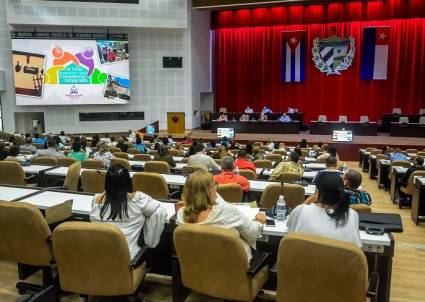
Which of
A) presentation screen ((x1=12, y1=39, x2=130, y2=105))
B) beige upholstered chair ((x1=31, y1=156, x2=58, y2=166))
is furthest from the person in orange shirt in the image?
presentation screen ((x1=12, y1=39, x2=130, y2=105))

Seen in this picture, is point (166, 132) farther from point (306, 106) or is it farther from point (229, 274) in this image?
point (229, 274)

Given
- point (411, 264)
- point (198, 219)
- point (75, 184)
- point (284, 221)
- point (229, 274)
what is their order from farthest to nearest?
point (75, 184)
point (411, 264)
point (284, 221)
point (198, 219)
point (229, 274)

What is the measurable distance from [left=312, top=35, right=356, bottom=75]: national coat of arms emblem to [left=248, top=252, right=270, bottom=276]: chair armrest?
57.8 feet

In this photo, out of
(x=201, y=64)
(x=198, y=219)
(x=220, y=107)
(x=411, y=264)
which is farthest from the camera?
(x=220, y=107)

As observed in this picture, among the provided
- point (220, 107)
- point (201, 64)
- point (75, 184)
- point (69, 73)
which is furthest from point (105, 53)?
point (75, 184)

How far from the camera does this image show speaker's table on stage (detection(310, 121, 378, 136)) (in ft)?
54.3

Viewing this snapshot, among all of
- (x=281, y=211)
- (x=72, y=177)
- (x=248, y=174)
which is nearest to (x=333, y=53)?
(x=248, y=174)

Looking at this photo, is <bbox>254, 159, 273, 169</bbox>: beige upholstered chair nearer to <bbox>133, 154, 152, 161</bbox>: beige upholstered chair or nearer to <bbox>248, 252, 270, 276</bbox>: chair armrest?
<bbox>133, 154, 152, 161</bbox>: beige upholstered chair

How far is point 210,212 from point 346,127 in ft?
48.8

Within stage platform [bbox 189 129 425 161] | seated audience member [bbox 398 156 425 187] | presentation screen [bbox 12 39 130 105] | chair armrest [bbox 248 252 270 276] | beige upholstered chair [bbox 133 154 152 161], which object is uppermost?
presentation screen [bbox 12 39 130 105]

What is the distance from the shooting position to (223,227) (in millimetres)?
2918

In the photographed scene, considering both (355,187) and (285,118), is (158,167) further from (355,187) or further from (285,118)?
(285,118)

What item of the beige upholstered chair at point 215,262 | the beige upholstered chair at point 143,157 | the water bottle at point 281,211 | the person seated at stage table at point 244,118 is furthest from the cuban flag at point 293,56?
the beige upholstered chair at point 215,262

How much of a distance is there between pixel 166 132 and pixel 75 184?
1220 centimetres
